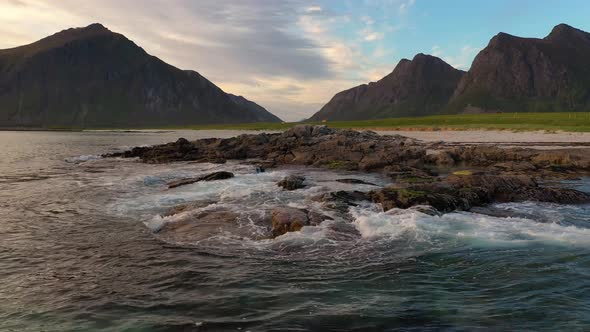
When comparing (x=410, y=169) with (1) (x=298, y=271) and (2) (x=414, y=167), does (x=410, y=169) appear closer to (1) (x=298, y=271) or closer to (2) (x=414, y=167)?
(2) (x=414, y=167)

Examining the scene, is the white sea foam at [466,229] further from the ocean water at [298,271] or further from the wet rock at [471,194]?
the wet rock at [471,194]

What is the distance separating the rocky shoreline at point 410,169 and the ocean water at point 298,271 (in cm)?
124

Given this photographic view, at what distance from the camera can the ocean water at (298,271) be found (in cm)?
928

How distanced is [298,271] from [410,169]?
2441 cm

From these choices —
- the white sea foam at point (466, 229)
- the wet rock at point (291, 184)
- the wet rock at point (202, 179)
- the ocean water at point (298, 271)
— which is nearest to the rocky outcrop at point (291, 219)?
the ocean water at point (298, 271)

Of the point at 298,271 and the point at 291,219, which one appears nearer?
the point at 298,271

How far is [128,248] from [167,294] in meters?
4.98

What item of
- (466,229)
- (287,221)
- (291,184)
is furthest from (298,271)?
(291,184)

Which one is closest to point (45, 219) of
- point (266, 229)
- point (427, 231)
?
point (266, 229)

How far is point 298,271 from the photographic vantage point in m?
12.3

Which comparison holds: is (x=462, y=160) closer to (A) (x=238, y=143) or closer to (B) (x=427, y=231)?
(B) (x=427, y=231)

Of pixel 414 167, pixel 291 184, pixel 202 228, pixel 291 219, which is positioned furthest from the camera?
pixel 414 167

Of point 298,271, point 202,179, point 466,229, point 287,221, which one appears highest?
point 202,179

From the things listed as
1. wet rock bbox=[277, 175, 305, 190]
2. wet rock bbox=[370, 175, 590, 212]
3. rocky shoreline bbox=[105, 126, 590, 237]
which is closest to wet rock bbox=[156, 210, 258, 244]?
rocky shoreline bbox=[105, 126, 590, 237]
